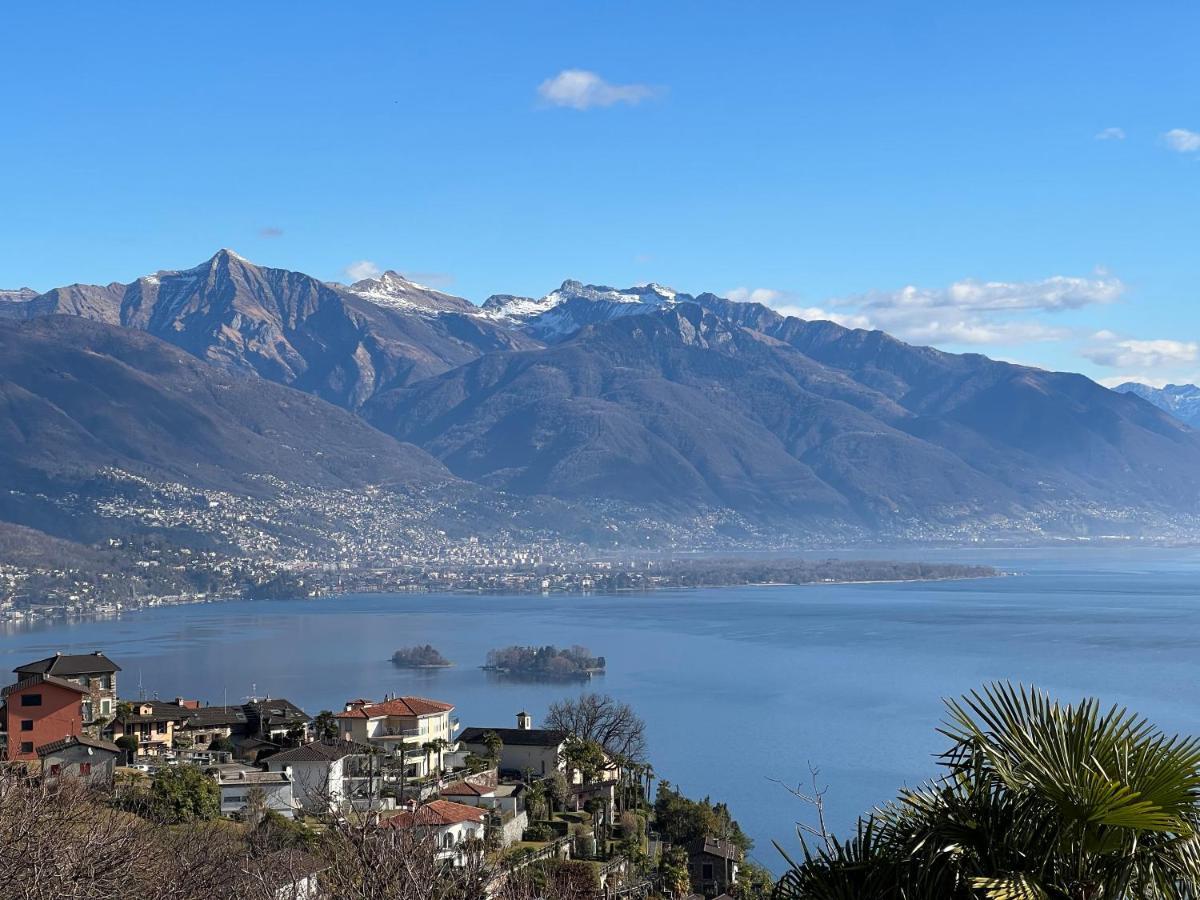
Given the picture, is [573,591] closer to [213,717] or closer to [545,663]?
[545,663]

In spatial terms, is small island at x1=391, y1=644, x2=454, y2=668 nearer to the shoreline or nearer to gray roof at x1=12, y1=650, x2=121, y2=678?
gray roof at x1=12, y1=650, x2=121, y2=678

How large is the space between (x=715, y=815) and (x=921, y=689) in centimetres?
3395

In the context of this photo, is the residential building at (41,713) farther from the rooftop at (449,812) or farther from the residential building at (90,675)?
the rooftop at (449,812)

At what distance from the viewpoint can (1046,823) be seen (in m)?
5.10

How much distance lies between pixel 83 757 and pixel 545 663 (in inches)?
1852

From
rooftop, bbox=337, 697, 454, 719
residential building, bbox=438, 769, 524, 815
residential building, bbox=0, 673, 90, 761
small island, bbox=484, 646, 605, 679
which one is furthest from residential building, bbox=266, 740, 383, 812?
small island, bbox=484, 646, 605, 679

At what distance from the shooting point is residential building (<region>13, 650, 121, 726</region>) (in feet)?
86.1

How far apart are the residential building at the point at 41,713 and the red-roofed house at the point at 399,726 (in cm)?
455

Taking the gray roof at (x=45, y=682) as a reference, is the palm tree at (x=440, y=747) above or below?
below

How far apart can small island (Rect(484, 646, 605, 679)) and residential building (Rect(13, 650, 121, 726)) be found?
38595mm

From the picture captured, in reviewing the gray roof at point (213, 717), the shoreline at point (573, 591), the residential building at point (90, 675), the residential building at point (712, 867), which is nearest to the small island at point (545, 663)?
the gray roof at point (213, 717)

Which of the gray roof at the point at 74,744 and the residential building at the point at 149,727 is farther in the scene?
the residential building at the point at 149,727

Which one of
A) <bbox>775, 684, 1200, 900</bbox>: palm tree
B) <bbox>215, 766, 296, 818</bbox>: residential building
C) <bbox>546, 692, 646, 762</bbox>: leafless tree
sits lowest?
<bbox>546, 692, 646, 762</bbox>: leafless tree

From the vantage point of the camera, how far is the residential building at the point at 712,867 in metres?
24.3
